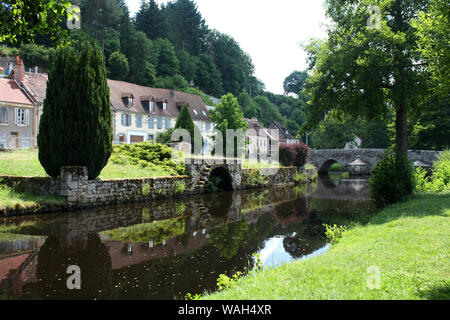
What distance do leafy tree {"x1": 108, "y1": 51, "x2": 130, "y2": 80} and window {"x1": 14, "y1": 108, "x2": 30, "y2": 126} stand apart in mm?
20401

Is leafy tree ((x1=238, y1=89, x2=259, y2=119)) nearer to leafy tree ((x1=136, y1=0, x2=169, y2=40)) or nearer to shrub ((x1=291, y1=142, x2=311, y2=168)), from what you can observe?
leafy tree ((x1=136, y1=0, x2=169, y2=40))

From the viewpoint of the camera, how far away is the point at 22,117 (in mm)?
27297

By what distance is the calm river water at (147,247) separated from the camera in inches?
210

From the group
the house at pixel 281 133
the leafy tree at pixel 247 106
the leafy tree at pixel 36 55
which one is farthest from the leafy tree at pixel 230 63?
the leafy tree at pixel 36 55

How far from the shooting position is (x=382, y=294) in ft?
12.3

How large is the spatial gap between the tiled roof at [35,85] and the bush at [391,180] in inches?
1019

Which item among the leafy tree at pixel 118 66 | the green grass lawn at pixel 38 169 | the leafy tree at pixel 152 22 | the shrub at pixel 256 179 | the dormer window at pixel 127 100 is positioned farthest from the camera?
the leafy tree at pixel 152 22

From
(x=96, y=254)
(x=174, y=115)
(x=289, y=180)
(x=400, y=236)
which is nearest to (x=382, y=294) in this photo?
(x=400, y=236)

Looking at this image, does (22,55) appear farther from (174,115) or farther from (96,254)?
(96,254)

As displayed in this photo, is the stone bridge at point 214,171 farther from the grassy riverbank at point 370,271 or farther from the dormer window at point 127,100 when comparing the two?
the dormer window at point 127,100

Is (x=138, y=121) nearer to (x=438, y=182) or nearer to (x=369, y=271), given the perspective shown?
(x=438, y=182)

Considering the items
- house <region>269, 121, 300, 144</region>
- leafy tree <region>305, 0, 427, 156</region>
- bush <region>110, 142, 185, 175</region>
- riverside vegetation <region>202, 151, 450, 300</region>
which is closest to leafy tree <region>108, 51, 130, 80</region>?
house <region>269, 121, 300, 144</region>

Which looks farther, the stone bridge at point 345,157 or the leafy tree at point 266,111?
the leafy tree at point 266,111

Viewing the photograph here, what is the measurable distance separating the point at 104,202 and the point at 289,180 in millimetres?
17537
